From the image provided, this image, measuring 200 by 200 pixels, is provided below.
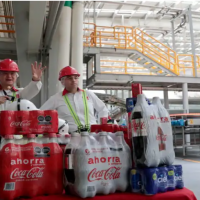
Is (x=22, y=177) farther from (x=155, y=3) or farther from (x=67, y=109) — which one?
(x=155, y=3)

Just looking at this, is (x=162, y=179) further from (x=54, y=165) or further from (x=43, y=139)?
(x=43, y=139)

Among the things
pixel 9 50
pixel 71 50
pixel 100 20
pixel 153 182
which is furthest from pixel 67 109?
pixel 100 20

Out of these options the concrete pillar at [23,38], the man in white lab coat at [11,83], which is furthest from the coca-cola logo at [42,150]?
the concrete pillar at [23,38]

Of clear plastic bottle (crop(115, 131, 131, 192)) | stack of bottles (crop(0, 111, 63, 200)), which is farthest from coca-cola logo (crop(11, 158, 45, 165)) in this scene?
clear plastic bottle (crop(115, 131, 131, 192))

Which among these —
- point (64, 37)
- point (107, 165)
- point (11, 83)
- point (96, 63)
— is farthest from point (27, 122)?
point (96, 63)

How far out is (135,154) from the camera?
4.65 feet

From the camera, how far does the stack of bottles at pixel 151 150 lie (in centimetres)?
134

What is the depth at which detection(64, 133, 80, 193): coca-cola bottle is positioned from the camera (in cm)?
129

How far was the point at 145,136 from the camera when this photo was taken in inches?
53.6

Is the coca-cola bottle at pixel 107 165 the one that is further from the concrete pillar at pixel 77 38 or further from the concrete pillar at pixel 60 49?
the concrete pillar at pixel 77 38

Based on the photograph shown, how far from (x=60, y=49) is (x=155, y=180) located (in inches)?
220

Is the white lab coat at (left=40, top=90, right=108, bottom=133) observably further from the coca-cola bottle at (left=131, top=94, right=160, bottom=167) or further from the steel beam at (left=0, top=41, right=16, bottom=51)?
the steel beam at (left=0, top=41, right=16, bottom=51)

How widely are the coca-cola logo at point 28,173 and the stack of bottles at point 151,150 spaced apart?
0.54 m

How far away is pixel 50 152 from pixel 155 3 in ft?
43.0
